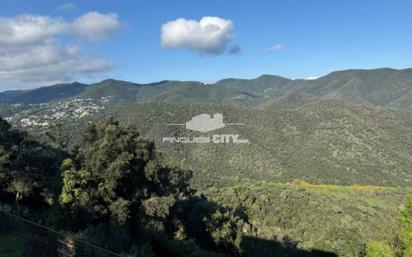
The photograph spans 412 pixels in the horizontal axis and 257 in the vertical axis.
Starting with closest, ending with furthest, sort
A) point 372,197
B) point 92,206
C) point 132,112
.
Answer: point 92,206 → point 372,197 → point 132,112

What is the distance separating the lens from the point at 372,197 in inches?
3322

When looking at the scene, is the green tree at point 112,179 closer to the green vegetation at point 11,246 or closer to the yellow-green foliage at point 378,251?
the green vegetation at point 11,246

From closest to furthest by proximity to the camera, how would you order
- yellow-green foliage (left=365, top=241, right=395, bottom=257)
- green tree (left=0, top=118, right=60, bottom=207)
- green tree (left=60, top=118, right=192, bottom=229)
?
1. green tree (left=60, top=118, right=192, bottom=229)
2. green tree (left=0, top=118, right=60, bottom=207)
3. yellow-green foliage (left=365, top=241, right=395, bottom=257)

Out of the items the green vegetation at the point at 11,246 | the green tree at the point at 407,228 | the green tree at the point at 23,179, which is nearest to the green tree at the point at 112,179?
the green tree at the point at 23,179

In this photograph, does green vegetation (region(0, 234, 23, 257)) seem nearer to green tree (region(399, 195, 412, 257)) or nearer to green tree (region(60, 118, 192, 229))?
green tree (region(60, 118, 192, 229))

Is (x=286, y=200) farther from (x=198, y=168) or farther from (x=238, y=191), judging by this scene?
(x=198, y=168)

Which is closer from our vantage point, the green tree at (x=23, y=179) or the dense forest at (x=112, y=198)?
the dense forest at (x=112, y=198)

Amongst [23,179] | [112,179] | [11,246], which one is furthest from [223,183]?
[11,246]

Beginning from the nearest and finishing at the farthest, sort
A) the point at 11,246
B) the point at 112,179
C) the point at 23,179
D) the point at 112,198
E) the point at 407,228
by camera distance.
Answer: the point at 11,246, the point at 23,179, the point at 112,179, the point at 112,198, the point at 407,228

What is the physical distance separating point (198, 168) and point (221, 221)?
66224 mm

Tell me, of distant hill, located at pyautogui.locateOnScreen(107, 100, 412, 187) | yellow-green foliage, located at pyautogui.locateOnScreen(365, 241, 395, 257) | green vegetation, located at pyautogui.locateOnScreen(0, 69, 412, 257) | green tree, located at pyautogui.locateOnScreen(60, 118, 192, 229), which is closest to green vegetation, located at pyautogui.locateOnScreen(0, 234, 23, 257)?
green vegetation, located at pyautogui.locateOnScreen(0, 69, 412, 257)

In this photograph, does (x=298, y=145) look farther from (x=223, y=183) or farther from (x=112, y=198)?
(x=112, y=198)

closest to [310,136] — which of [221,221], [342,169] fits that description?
[342,169]

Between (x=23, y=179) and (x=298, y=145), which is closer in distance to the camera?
(x=23, y=179)
